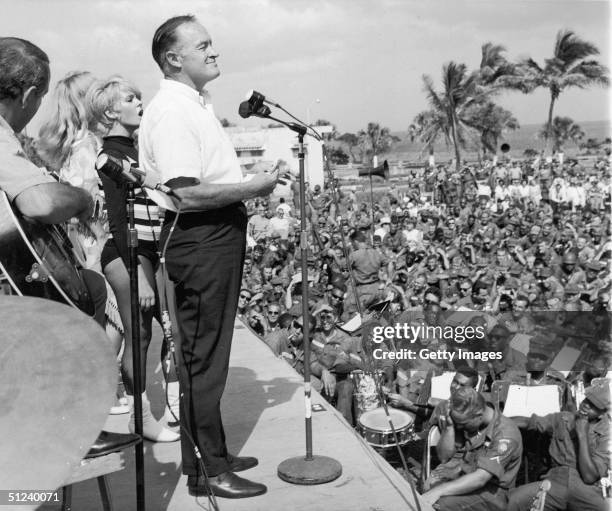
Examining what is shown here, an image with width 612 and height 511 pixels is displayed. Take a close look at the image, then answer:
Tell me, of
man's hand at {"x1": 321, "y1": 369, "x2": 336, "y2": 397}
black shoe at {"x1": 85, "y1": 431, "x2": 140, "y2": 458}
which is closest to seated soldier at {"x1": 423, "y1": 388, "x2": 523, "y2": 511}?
man's hand at {"x1": 321, "y1": 369, "x2": 336, "y2": 397}

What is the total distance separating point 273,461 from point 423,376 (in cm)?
368

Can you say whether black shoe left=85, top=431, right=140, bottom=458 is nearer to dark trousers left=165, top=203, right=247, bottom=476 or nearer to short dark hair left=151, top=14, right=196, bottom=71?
dark trousers left=165, top=203, right=247, bottom=476

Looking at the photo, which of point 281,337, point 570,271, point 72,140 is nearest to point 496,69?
point 570,271

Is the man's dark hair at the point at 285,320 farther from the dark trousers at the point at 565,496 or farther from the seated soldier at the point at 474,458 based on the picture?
the dark trousers at the point at 565,496

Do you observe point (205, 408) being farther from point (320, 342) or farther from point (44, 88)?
point (320, 342)

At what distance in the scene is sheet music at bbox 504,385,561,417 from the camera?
5.58m

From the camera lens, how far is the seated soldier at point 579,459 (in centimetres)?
448

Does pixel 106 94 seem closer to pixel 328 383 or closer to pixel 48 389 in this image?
pixel 48 389

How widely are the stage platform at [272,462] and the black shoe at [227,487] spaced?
0.07 ft

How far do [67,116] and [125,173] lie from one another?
101 centimetres

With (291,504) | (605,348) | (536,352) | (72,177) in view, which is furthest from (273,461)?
(605,348)

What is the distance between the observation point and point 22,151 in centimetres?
203

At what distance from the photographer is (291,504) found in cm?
252

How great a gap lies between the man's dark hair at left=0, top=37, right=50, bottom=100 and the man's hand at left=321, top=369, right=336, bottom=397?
15.1 ft
